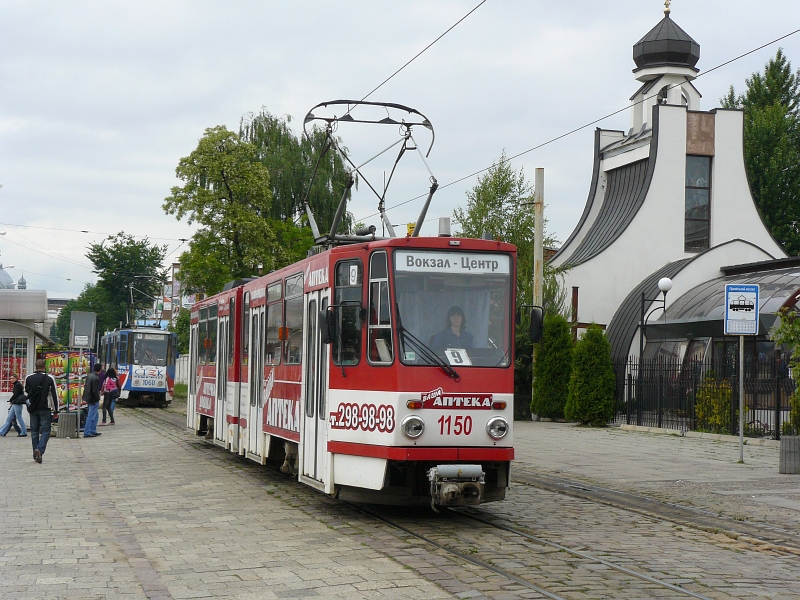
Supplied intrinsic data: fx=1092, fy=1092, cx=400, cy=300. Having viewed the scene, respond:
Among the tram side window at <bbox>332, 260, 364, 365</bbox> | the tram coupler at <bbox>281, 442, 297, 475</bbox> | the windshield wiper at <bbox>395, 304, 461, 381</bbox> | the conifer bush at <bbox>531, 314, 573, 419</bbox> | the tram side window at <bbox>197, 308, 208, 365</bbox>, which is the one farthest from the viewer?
the conifer bush at <bbox>531, 314, 573, 419</bbox>

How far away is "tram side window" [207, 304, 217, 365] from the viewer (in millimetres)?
21016

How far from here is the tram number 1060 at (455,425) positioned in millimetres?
11203

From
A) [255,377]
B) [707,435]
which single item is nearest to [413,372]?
[255,377]

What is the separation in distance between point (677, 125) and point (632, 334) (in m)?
9.12

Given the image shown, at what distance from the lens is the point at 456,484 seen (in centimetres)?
1095

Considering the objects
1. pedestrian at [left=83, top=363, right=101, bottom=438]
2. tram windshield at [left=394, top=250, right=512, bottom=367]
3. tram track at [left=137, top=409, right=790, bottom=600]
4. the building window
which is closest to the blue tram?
pedestrian at [left=83, top=363, right=101, bottom=438]

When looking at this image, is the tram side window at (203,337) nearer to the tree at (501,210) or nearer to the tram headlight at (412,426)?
the tram headlight at (412,426)

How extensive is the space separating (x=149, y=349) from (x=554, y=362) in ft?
58.9

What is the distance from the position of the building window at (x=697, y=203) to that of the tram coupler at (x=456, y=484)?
33.0m

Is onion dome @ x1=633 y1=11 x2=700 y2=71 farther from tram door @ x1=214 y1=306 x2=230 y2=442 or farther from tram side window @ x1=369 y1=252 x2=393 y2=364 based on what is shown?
tram side window @ x1=369 y1=252 x2=393 y2=364

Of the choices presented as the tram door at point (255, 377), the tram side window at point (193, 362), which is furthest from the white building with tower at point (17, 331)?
the tram door at point (255, 377)

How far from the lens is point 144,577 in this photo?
28.2 ft

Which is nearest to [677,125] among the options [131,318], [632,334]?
[632,334]

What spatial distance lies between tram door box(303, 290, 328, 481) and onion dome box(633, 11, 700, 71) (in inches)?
1336
